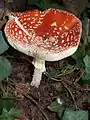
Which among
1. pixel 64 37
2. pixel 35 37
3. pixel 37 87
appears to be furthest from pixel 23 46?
pixel 37 87

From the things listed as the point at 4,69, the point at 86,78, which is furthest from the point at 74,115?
the point at 4,69

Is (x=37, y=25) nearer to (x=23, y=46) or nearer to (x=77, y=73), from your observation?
(x=23, y=46)

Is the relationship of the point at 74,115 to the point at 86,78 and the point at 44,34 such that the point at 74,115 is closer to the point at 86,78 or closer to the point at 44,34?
the point at 86,78

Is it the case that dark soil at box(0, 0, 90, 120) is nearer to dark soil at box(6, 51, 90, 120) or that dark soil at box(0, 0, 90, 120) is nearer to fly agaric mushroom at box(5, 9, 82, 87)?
dark soil at box(6, 51, 90, 120)

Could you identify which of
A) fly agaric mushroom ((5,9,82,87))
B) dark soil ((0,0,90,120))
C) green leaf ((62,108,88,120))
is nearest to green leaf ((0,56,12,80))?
fly agaric mushroom ((5,9,82,87))

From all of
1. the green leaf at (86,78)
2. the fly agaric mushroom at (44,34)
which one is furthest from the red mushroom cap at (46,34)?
the green leaf at (86,78)

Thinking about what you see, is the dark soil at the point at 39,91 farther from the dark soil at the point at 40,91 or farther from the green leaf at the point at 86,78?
the green leaf at the point at 86,78
